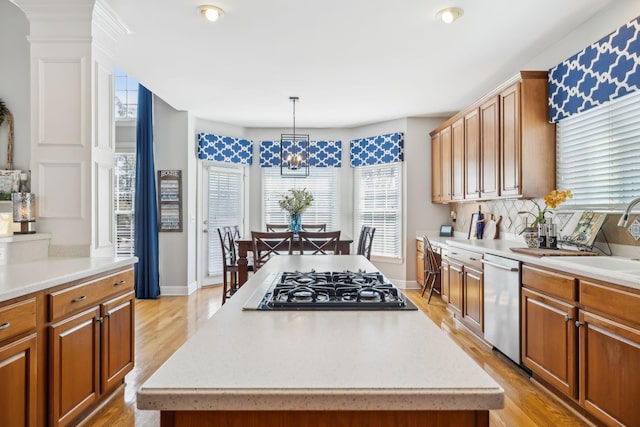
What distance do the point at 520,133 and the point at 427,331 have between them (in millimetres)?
2893

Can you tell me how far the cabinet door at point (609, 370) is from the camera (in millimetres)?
1857

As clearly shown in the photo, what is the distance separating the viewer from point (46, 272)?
2062 millimetres

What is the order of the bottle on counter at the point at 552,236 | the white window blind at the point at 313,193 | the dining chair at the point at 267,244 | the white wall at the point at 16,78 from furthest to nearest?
the white window blind at the point at 313,193 → the dining chair at the point at 267,244 → the bottle on counter at the point at 552,236 → the white wall at the point at 16,78

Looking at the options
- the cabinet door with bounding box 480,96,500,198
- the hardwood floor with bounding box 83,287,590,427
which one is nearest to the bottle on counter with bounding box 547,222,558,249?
the cabinet door with bounding box 480,96,500,198

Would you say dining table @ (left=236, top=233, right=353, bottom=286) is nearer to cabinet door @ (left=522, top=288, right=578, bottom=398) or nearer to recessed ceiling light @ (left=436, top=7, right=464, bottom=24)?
cabinet door @ (left=522, top=288, right=578, bottom=398)

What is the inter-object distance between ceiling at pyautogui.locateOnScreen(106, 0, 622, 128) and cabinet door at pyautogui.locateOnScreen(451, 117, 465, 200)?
0.42 meters

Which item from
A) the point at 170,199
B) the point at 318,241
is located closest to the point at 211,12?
the point at 318,241

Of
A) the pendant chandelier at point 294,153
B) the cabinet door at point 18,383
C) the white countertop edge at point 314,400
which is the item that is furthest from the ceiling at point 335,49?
the white countertop edge at point 314,400

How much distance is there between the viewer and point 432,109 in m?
5.50

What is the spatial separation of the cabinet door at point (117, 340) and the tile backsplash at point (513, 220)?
130 inches

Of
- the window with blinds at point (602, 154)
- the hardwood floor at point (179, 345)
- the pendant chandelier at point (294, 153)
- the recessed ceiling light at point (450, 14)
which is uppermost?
the recessed ceiling light at point (450, 14)

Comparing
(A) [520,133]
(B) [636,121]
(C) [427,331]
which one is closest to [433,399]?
(C) [427,331]

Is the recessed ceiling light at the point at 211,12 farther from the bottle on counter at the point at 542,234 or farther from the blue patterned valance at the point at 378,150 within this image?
the blue patterned valance at the point at 378,150

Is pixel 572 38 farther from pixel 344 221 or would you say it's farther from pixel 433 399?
A: pixel 344 221
